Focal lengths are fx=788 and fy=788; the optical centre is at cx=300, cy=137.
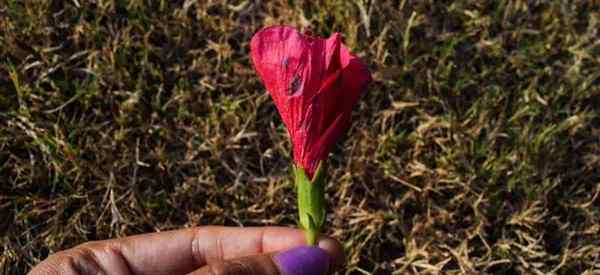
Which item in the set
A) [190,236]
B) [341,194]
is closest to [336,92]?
[190,236]

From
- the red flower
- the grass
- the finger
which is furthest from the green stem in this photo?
the grass

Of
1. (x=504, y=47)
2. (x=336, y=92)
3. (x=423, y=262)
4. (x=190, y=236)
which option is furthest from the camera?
(x=504, y=47)

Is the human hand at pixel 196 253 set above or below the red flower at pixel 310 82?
below

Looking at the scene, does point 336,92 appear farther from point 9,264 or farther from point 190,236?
point 9,264

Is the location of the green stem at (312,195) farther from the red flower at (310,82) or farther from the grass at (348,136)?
the grass at (348,136)

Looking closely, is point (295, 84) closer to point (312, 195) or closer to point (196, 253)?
point (312, 195)

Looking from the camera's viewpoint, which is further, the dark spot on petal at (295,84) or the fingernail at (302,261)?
the fingernail at (302,261)

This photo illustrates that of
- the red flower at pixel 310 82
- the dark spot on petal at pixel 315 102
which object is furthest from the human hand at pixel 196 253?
the dark spot on petal at pixel 315 102
